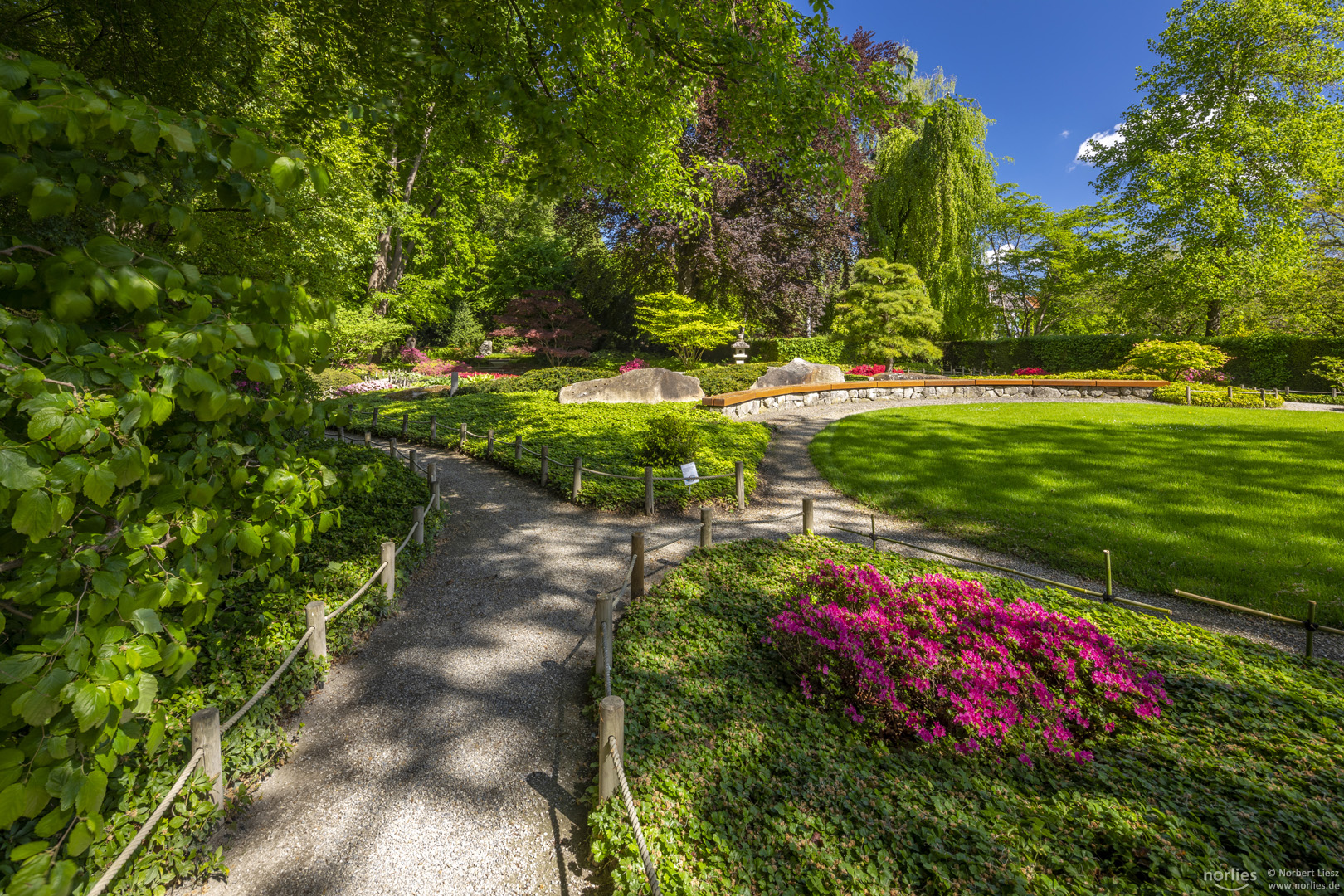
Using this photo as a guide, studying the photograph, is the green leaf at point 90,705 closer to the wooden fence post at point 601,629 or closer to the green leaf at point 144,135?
the green leaf at point 144,135

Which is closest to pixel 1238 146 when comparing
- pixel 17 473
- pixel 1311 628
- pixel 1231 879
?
pixel 1311 628

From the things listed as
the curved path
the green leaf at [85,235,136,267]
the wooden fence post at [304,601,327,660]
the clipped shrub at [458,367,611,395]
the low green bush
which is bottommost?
the curved path

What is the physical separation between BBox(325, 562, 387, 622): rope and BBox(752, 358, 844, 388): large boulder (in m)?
16.4

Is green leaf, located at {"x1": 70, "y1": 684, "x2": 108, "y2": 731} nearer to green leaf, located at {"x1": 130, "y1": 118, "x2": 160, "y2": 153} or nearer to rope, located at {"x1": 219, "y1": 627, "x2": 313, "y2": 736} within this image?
green leaf, located at {"x1": 130, "y1": 118, "x2": 160, "y2": 153}

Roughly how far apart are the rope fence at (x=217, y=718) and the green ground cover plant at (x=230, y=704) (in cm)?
8

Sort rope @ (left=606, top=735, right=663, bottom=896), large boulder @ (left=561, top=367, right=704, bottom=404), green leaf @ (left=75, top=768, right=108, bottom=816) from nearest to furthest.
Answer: green leaf @ (left=75, top=768, right=108, bottom=816) < rope @ (left=606, top=735, right=663, bottom=896) < large boulder @ (left=561, top=367, right=704, bottom=404)

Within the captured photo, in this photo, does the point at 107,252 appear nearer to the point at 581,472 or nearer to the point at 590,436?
the point at 581,472

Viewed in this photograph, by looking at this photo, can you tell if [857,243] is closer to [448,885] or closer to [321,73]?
[321,73]

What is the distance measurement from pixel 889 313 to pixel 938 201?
691 centimetres

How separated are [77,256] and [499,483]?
329 inches

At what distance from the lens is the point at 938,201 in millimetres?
25219

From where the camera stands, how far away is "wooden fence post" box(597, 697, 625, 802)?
112 inches

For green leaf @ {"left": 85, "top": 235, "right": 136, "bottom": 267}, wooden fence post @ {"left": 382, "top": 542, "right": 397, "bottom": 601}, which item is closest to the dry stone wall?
wooden fence post @ {"left": 382, "top": 542, "right": 397, "bottom": 601}

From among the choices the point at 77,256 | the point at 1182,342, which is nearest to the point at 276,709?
the point at 77,256
